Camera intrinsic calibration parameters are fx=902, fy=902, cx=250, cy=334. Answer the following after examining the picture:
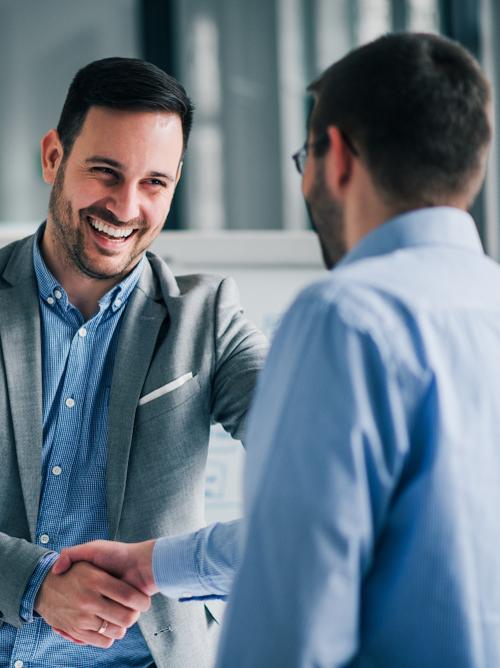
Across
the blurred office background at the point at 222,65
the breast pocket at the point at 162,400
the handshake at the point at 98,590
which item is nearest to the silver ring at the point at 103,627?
the handshake at the point at 98,590

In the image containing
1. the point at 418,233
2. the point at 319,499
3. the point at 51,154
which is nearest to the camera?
the point at 319,499

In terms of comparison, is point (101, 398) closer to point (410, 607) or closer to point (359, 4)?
point (410, 607)

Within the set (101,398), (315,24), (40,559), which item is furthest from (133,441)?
(315,24)

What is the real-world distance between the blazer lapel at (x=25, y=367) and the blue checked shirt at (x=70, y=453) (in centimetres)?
3

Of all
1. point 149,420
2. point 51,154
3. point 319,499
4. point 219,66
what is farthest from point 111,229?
point 219,66

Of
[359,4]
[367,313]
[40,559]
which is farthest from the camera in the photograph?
[359,4]

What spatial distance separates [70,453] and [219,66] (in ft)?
6.66

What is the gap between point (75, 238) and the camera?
1614 mm

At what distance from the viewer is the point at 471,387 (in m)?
0.83

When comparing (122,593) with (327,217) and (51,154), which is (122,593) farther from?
(51,154)

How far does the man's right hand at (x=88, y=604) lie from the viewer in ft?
4.52

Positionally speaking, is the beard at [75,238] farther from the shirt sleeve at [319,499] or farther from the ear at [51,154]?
the shirt sleeve at [319,499]

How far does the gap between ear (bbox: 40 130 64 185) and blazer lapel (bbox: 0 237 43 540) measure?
0.61 ft

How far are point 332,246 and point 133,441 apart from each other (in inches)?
25.9
